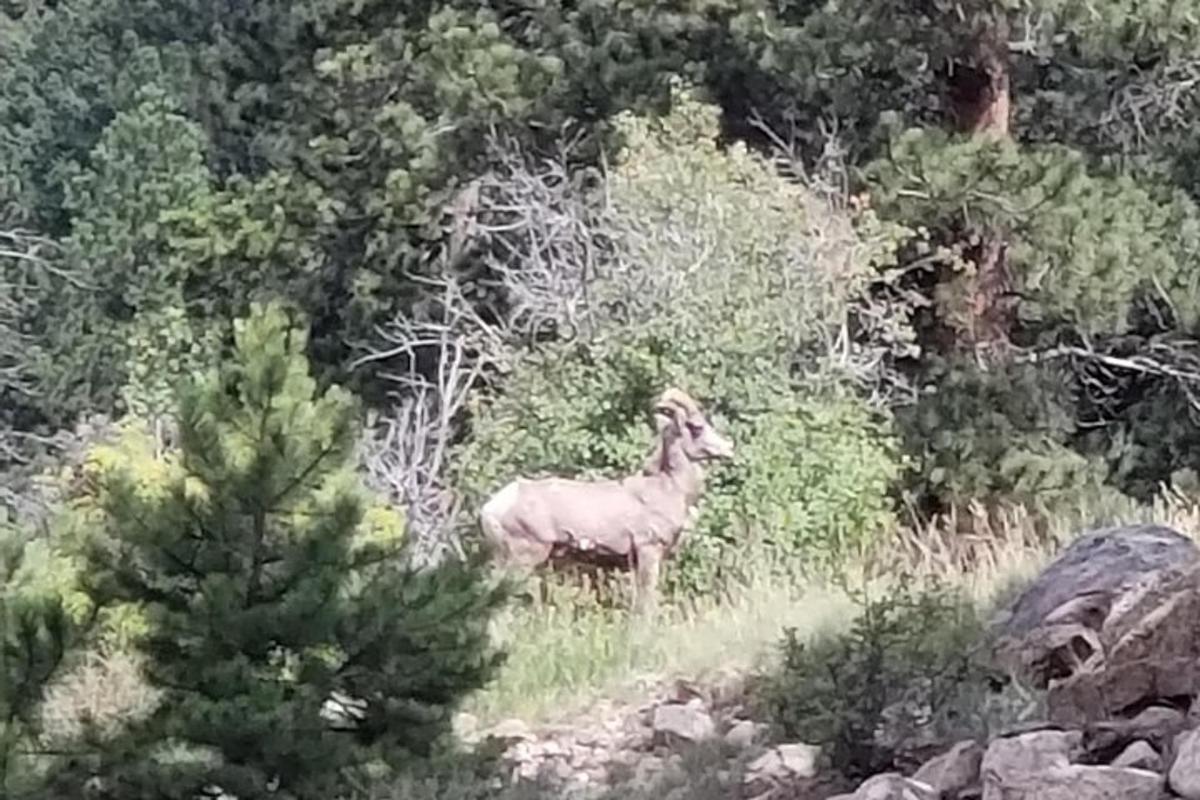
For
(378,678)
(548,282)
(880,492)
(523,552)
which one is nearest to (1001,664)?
(378,678)

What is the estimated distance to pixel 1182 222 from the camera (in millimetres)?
7945

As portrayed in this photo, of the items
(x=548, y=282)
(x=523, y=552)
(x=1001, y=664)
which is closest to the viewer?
(x=1001, y=664)

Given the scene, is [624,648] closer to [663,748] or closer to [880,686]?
[663,748]

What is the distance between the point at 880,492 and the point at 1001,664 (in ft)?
13.4

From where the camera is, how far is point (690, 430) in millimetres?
6266

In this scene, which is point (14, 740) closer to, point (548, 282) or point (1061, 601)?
point (1061, 601)

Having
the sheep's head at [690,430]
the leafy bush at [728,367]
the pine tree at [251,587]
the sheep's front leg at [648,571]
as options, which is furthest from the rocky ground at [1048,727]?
the leafy bush at [728,367]

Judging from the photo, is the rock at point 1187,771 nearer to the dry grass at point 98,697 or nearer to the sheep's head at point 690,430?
the dry grass at point 98,697

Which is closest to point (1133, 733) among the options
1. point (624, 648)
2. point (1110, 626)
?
point (1110, 626)

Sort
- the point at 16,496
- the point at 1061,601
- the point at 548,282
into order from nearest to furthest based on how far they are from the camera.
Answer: the point at 1061,601, the point at 548,282, the point at 16,496

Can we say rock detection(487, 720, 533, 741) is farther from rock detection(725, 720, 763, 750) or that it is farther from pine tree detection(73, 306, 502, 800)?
pine tree detection(73, 306, 502, 800)

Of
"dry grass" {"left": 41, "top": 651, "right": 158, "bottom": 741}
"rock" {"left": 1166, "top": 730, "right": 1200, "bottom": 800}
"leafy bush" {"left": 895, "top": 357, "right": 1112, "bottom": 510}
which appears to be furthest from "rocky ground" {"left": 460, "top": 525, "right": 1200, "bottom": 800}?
"leafy bush" {"left": 895, "top": 357, "right": 1112, "bottom": 510}

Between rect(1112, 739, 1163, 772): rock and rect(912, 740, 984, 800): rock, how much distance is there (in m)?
0.19

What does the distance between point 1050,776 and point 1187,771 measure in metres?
0.16
